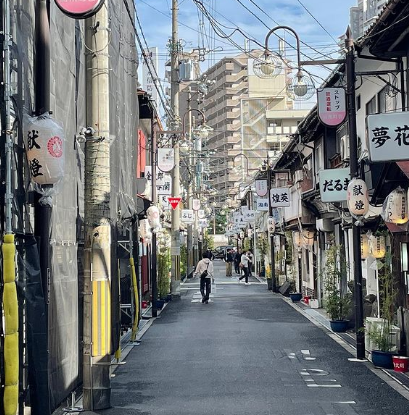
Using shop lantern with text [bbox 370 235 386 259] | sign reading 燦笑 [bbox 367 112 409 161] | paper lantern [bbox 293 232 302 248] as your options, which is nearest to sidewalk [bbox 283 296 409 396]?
shop lantern with text [bbox 370 235 386 259]

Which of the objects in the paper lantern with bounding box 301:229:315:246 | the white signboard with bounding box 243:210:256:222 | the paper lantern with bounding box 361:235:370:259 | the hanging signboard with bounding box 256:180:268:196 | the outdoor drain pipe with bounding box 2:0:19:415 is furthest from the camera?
the white signboard with bounding box 243:210:256:222

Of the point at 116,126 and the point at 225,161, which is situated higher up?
the point at 225,161

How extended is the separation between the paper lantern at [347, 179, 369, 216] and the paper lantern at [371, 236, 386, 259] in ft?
9.83

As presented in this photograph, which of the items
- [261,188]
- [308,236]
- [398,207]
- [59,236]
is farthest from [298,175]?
[59,236]

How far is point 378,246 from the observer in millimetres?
19188

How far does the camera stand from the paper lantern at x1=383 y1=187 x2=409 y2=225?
46.7 feet

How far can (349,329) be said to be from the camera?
21.6 m

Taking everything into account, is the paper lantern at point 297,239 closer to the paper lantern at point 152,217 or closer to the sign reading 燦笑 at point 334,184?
the paper lantern at point 152,217

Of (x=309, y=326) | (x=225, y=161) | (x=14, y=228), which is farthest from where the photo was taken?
(x=225, y=161)

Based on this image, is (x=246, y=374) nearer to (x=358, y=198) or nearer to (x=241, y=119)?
(x=358, y=198)

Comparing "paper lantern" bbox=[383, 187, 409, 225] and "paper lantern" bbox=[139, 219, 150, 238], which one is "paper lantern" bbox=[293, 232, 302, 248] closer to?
"paper lantern" bbox=[139, 219, 150, 238]

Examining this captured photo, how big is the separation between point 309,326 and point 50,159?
16.0 metres

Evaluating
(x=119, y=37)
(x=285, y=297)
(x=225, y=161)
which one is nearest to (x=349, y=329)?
(x=119, y=37)

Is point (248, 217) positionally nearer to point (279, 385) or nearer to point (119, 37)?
point (119, 37)
